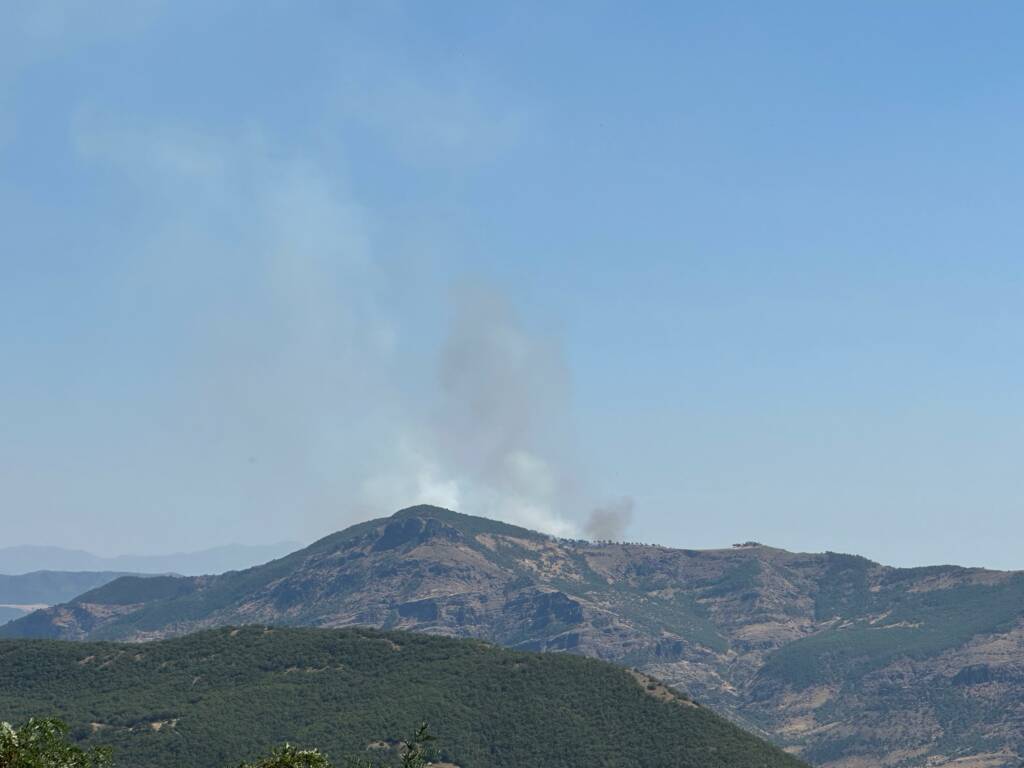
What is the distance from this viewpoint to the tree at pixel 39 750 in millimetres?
85125

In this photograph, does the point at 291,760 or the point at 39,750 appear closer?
the point at 39,750

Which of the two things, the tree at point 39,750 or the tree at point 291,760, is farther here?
the tree at point 291,760

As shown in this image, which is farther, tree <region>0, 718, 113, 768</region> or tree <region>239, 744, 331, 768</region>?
tree <region>239, 744, 331, 768</region>

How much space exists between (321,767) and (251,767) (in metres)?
4.95

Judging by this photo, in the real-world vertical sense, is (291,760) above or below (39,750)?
below

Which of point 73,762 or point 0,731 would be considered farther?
point 73,762

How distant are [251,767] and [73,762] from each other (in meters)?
12.4

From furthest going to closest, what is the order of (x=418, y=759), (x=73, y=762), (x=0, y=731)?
1. (x=418, y=759)
2. (x=73, y=762)
3. (x=0, y=731)

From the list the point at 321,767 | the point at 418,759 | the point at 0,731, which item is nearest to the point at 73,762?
the point at 0,731

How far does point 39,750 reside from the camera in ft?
293

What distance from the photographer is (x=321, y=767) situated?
312 ft

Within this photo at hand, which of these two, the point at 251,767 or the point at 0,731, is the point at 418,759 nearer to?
the point at 251,767

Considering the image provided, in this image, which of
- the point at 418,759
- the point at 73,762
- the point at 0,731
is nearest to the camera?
the point at 0,731

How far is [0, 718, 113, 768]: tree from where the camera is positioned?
279 feet
